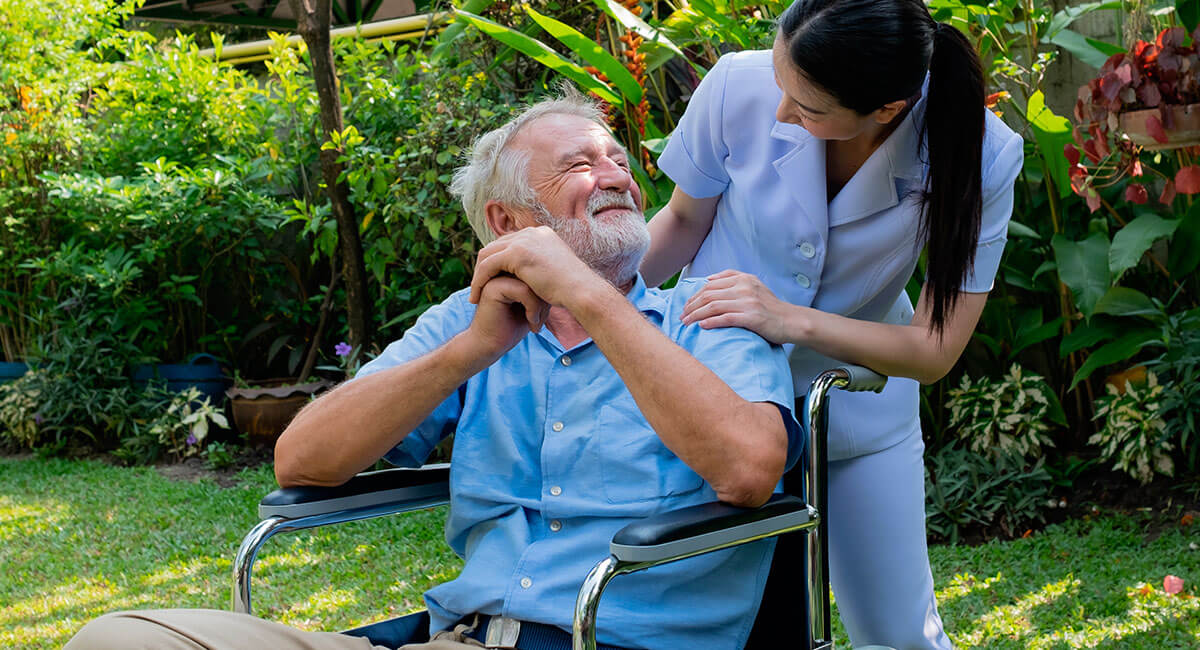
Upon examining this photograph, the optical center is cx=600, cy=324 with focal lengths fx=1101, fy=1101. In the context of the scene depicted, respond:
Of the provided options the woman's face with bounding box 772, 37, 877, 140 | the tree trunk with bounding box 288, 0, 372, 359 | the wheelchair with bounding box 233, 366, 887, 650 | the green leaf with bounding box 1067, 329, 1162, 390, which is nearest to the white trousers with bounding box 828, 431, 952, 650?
the wheelchair with bounding box 233, 366, 887, 650

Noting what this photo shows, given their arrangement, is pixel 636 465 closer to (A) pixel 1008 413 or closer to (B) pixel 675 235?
(B) pixel 675 235

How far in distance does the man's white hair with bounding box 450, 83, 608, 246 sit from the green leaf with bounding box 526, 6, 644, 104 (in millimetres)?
533

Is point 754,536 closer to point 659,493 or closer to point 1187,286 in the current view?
point 659,493

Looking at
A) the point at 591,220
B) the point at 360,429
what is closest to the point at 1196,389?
the point at 591,220

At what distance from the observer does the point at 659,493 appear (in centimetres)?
173

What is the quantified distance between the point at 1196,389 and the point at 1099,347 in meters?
0.44

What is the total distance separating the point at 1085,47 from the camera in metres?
3.58

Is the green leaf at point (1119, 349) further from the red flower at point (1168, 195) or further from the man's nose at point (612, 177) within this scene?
the man's nose at point (612, 177)

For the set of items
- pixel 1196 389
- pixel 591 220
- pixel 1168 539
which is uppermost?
pixel 591 220

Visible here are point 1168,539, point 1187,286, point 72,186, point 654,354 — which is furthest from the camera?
point 72,186

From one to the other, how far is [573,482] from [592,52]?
4.48 feet

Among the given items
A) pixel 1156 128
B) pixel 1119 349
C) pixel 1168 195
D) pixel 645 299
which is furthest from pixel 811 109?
pixel 1119 349

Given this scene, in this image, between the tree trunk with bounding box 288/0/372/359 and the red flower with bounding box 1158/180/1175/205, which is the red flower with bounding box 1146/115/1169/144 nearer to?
the red flower with bounding box 1158/180/1175/205

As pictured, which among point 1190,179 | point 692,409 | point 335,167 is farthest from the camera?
point 335,167
